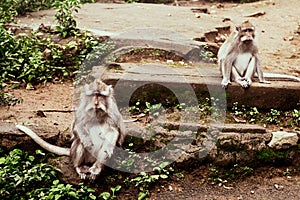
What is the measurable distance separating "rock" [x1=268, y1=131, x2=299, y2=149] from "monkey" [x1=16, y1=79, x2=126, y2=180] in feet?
7.08

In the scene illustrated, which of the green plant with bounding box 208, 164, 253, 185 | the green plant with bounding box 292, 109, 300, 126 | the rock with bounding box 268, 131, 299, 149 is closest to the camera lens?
the green plant with bounding box 208, 164, 253, 185

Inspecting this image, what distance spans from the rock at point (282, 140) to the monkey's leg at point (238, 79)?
3.17ft

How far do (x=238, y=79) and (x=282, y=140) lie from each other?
1.22 metres

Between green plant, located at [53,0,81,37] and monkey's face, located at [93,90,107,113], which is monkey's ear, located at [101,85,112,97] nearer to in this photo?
monkey's face, located at [93,90,107,113]

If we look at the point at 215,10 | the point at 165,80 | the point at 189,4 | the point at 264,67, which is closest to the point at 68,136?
the point at 165,80

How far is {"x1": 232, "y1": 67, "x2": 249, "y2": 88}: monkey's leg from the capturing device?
6.62 metres

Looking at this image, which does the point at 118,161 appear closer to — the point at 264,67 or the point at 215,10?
the point at 264,67

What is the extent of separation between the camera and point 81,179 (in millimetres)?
5320

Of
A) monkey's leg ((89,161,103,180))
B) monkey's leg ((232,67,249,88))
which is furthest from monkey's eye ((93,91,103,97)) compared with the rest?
monkey's leg ((232,67,249,88))

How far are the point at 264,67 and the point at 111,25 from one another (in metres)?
3.65

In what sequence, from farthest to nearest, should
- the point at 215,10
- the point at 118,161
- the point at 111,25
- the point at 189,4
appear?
the point at 189,4 < the point at 215,10 < the point at 111,25 < the point at 118,161

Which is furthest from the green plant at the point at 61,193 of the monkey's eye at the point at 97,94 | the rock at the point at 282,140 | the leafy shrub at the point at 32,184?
the rock at the point at 282,140

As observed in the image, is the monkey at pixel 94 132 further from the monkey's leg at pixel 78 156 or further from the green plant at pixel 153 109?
the green plant at pixel 153 109

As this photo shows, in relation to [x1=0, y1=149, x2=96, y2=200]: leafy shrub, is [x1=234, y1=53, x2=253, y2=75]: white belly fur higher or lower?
higher
